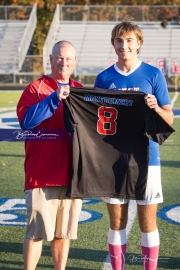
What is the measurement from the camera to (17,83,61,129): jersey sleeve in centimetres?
486

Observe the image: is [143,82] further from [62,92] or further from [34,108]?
[34,108]

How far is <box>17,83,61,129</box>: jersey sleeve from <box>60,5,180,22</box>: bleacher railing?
2988 cm

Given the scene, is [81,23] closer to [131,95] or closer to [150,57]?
Result: [150,57]

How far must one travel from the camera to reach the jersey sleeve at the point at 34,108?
191 inches

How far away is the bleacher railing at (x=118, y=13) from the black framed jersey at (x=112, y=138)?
1169 inches

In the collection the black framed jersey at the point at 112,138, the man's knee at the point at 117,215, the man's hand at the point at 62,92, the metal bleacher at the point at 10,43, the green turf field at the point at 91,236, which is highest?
the man's hand at the point at 62,92

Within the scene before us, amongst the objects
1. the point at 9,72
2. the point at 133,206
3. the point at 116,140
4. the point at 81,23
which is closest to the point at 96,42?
the point at 81,23

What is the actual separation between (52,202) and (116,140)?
66cm

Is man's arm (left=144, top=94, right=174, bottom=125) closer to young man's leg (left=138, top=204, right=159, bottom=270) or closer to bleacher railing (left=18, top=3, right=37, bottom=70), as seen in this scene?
young man's leg (left=138, top=204, right=159, bottom=270)

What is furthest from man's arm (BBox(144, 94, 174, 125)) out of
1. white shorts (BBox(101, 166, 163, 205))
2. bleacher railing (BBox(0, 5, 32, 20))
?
bleacher railing (BBox(0, 5, 32, 20))

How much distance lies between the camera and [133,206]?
8.07 metres

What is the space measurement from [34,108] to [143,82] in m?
0.82

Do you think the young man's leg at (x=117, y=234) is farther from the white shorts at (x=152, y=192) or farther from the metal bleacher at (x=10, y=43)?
the metal bleacher at (x=10, y=43)

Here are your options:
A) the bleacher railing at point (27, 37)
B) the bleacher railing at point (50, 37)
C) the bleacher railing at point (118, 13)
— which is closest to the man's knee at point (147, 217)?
the bleacher railing at point (50, 37)
